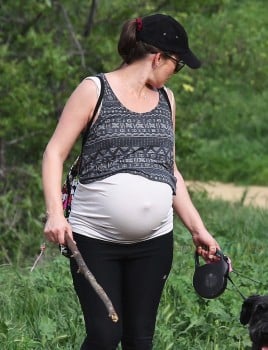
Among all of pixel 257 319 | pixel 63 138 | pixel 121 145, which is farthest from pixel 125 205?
pixel 257 319

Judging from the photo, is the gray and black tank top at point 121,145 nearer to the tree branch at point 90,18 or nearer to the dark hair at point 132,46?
the dark hair at point 132,46

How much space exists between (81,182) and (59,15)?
227 inches

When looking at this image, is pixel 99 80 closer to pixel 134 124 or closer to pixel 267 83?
pixel 134 124

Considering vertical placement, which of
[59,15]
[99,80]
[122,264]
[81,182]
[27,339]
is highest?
[59,15]

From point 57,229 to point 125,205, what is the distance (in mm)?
300

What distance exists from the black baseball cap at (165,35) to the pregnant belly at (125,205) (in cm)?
52

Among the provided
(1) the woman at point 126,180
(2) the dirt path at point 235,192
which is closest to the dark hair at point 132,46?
(1) the woman at point 126,180

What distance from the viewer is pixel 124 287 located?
12.8 ft

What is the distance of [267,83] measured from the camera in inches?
461

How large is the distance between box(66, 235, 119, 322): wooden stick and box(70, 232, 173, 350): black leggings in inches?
6.2

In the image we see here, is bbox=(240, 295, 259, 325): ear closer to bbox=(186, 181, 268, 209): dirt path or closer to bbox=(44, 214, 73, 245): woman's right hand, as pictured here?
bbox=(44, 214, 73, 245): woman's right hand

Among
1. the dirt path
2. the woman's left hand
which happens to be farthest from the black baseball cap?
the dirt path

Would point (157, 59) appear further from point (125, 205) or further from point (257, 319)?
point (257, 319)

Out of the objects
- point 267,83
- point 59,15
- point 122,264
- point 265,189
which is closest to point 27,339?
point 122,264
